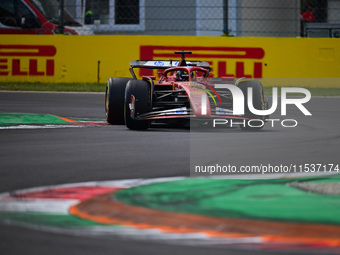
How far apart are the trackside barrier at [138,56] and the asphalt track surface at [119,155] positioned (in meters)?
5.60

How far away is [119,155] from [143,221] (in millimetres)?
2875

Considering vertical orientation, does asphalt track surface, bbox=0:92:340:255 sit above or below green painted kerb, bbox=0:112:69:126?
below

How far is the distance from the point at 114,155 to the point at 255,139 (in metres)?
2.13

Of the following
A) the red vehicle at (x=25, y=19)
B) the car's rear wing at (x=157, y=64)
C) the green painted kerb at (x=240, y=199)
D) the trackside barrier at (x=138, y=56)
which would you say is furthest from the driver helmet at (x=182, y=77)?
the red vehicle at (x=25, y=19)

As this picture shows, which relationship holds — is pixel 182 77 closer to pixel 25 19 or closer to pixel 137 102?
pixel 137 102

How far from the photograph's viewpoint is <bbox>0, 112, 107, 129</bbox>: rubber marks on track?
1001cm

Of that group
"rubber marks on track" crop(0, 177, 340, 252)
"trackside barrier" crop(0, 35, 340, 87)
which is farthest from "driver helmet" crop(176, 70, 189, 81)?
"trackside barrier" crop(0, 35, 340, 87)

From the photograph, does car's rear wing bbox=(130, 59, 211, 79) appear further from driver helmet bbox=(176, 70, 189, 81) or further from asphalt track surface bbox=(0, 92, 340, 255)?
asphalt track surface bbox=(0, 92, 340, 255)

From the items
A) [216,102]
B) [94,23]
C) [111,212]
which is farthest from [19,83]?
[111,212]

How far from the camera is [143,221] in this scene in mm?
4180

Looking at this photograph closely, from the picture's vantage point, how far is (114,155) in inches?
277

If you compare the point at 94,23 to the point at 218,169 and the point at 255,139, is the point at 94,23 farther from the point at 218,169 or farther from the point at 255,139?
the point at 218,169

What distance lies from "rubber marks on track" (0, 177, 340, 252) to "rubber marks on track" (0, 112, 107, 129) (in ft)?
16.1

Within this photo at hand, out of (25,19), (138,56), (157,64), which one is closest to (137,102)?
(157,64)
